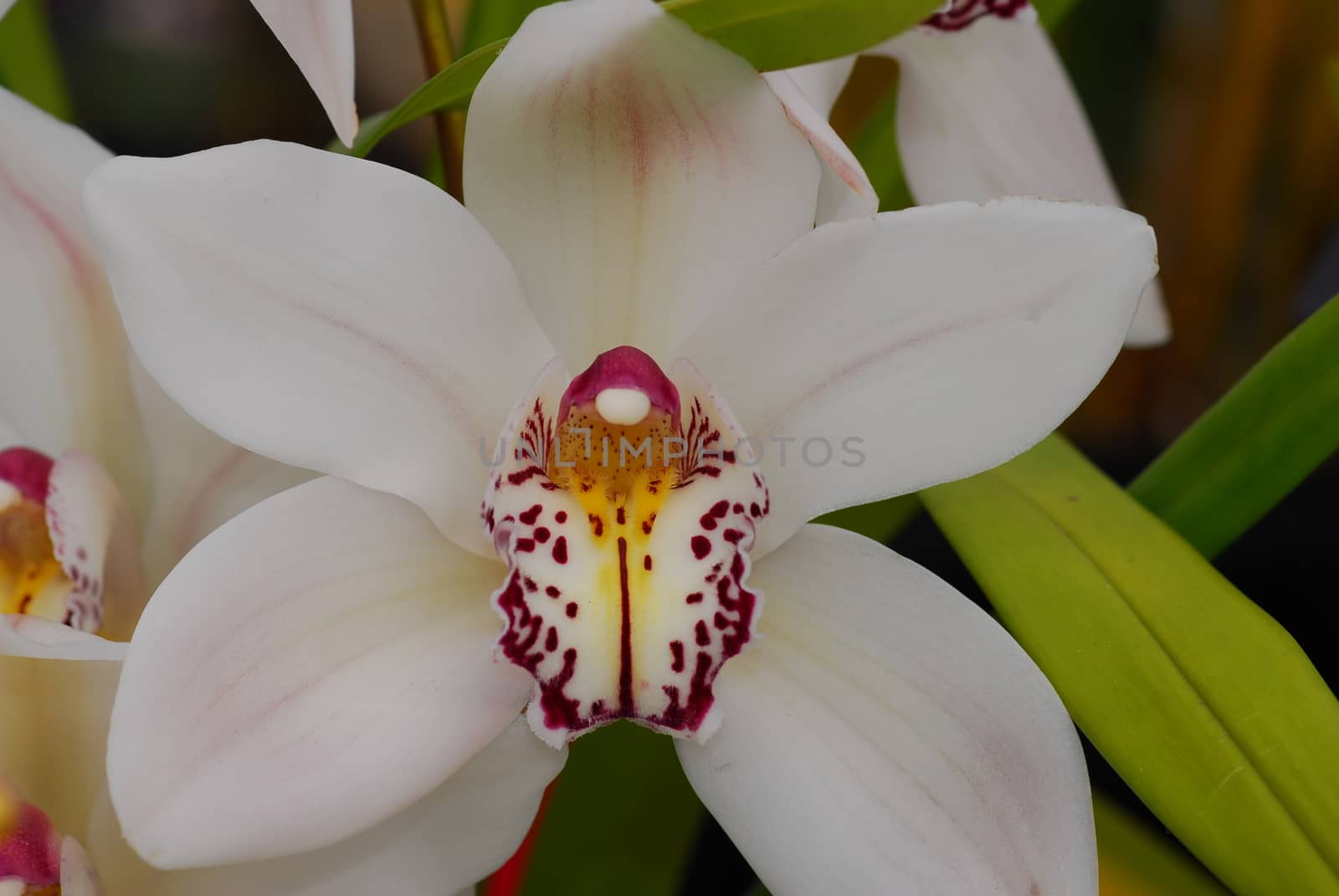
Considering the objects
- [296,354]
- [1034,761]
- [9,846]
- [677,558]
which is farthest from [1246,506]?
[9,846]

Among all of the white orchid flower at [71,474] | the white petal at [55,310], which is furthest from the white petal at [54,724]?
the white petal at [55,310]

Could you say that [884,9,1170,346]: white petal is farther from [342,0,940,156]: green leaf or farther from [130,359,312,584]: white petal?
[130,359,312,584]: white petal

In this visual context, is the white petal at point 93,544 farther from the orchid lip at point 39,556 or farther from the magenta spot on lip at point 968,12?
the magenta spot on lip at point 968,12

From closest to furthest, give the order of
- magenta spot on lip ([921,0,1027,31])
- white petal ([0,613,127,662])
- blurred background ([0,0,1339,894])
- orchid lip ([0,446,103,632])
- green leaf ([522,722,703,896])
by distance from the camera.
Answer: white petal ([0,613,127,662]) → orchid lip ([0,446,103,632]) → magenta spot on lip ([921,0,1027,31]) → green leaf ([522,722,703,896]) → blurred background ([0,0,1339,894])

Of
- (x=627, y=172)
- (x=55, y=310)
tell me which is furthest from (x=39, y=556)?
(x=627, y=172)

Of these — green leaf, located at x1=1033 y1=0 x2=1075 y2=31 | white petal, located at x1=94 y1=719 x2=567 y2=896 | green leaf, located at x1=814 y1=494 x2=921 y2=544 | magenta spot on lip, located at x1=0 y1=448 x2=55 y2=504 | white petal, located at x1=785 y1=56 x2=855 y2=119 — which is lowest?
green leaf, located at x1=814 y1=494 x2=921 y2=544

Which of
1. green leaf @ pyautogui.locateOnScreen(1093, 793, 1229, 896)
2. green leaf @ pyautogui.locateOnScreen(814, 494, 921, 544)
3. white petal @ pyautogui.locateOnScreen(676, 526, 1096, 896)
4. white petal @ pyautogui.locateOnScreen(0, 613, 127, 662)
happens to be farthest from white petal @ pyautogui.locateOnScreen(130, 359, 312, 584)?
green leaf @ pyautogui.locateOnScreen(1093, 793, 1229, 896)

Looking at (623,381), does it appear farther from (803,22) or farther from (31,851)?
(31,851)
